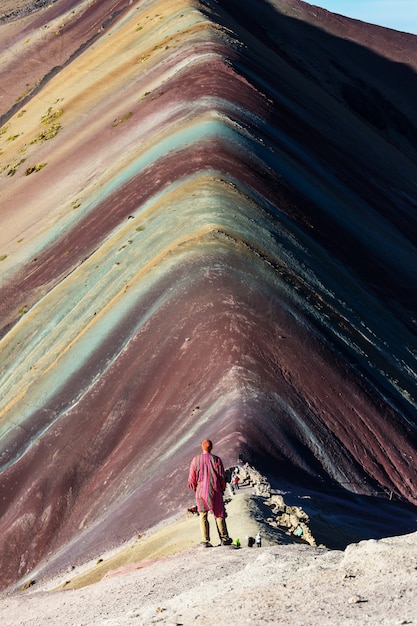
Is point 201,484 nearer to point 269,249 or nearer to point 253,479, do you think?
point 253,479

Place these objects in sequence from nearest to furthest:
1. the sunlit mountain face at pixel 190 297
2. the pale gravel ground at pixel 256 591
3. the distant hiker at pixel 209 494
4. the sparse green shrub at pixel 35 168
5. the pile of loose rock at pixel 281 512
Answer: the pale gravel ground at pixel 256 591, the distant hiker at pixel 209 494, the pile of loose rock at pixel 281 512, the sunlit mountain face at pixel 190 297, the sparse green shrub at pixel 35 168

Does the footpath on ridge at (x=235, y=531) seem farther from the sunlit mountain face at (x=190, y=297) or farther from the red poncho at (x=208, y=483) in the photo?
the sunlit mountain face at (x=190, y=297)

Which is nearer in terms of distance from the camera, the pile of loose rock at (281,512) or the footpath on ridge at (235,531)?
the footpath on ridge at (235,531)

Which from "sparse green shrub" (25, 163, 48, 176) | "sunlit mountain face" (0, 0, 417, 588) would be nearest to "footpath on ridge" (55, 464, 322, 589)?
"sunlit mountain face" (0, 0, 417, 588)

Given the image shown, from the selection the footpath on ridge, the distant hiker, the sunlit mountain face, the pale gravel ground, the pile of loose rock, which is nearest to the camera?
the pale gravel ground

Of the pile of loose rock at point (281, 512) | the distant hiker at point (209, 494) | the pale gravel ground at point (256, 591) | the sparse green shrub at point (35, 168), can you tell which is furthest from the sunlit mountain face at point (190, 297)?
the pale gravel ground at point (256, 591)

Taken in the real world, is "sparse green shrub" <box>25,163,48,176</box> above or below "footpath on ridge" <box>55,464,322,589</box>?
above

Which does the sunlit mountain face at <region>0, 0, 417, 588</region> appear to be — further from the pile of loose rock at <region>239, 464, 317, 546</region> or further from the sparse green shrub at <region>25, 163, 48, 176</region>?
the pile of loose rock at <region>239, 464, 317, 546</region>

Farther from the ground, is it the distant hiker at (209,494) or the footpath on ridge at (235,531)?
the distant hiker at (209,494)

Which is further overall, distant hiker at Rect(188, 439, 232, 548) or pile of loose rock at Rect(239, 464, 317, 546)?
pile of loose rock at Rect(239, 464, 317, 546)
